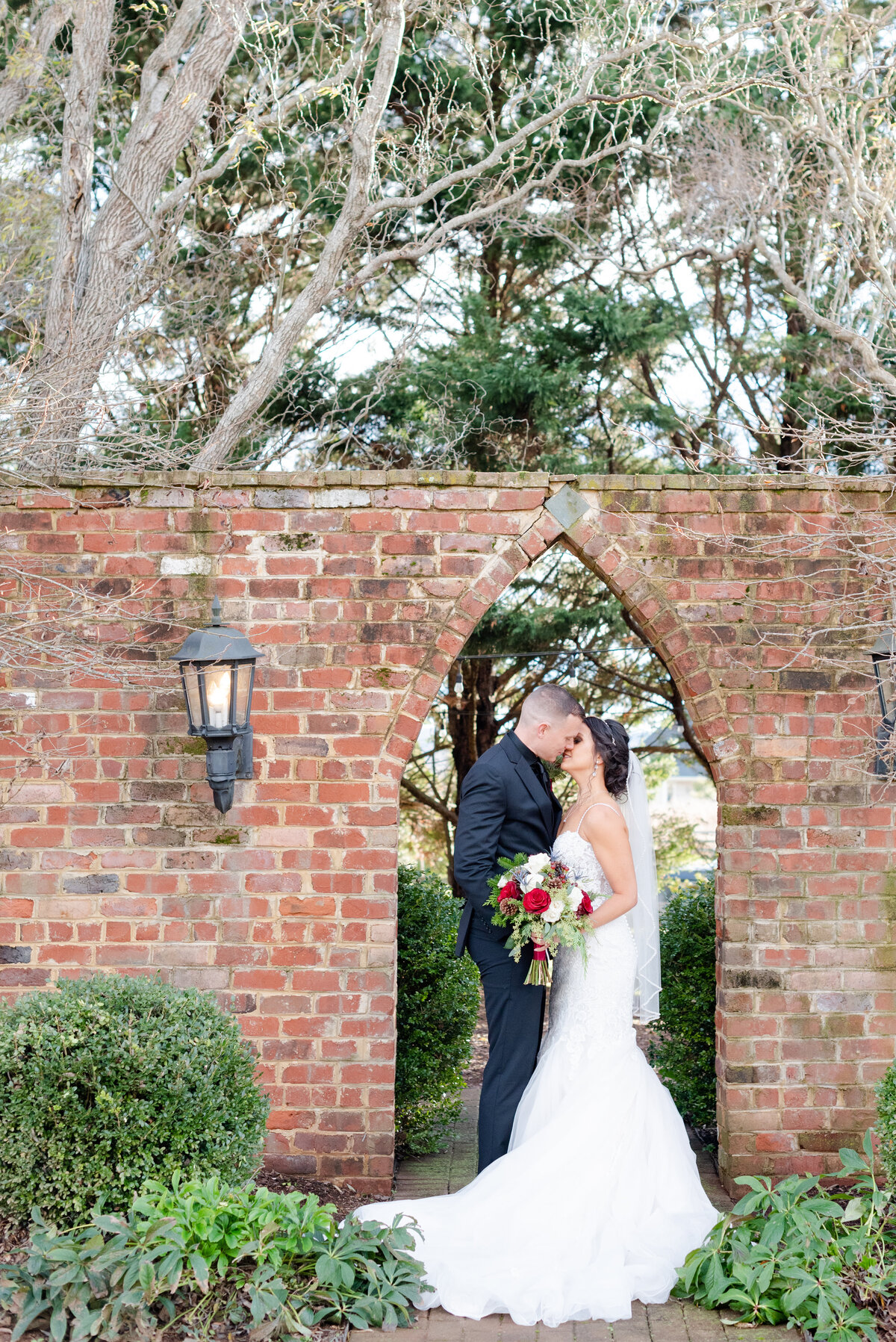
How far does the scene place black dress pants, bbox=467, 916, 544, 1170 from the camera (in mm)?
4199

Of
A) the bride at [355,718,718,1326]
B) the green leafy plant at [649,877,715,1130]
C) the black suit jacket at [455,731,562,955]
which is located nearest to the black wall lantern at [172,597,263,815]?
the black suit jacket at [455,731,562,955]

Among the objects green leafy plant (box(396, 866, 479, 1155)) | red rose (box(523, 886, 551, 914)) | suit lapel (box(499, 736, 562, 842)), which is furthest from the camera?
green leafy plant (box(396, 866, 479, 1155))

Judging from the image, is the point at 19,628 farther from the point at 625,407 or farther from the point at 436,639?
the point at 625,407

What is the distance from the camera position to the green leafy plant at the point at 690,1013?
15.9 feet

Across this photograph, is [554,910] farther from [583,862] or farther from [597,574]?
[597,574]

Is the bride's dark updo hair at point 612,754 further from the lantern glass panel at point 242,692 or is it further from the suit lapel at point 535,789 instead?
the lantern glass panel at point 242,692

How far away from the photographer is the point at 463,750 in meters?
9.16

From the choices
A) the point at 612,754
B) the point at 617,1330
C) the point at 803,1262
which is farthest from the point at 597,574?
the point at 617,1330

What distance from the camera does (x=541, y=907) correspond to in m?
3.86

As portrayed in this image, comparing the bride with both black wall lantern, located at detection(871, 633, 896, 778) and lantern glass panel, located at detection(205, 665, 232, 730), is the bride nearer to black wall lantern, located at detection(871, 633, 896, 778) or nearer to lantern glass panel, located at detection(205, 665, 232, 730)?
black wall lantern, located at detection(871, 633, 896, 778)

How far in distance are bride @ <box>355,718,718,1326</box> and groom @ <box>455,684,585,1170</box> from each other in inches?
3.8

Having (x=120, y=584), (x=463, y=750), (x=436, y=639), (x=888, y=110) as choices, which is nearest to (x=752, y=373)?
(x=888, y=110)

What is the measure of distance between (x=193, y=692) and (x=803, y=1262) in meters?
2.78

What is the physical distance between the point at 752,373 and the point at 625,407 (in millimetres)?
1530
